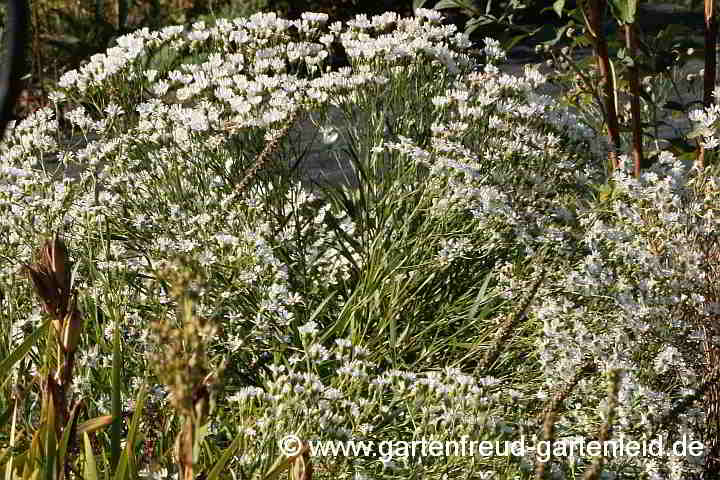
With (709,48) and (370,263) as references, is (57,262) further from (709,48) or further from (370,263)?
(709,48)

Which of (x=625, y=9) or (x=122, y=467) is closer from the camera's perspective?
(x=122, y=467)

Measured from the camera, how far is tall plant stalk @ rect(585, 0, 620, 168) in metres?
3.45

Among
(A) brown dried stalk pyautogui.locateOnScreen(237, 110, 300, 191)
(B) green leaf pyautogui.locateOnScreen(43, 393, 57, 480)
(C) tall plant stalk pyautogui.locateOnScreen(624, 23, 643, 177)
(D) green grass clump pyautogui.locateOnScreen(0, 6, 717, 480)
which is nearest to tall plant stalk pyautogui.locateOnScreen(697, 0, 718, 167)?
(C) tall plant stalk pyautogui.locateOnScreen(624, 23, 643, 177)

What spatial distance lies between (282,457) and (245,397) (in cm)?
28

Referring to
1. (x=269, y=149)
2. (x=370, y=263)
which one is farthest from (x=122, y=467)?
(x=370, y=263)

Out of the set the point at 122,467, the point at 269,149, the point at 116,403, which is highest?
the point at 269,149

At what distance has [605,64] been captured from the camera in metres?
3.52

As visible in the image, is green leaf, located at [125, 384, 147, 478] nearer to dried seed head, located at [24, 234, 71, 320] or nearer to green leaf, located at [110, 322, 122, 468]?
green leaf, located at [110, 322, 122, 468]

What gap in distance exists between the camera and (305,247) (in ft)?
10.3

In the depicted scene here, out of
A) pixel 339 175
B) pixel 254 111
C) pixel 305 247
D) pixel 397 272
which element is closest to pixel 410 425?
pixel 397 272

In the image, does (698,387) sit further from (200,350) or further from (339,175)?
(339,175)

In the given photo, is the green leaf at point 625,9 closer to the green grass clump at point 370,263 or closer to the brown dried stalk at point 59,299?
the green grass clump at point 370,263

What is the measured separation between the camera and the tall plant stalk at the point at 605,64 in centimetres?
345

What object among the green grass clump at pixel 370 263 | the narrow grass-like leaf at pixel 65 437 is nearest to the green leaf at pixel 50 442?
the narrow grass-like leaf at pixel 65 437
